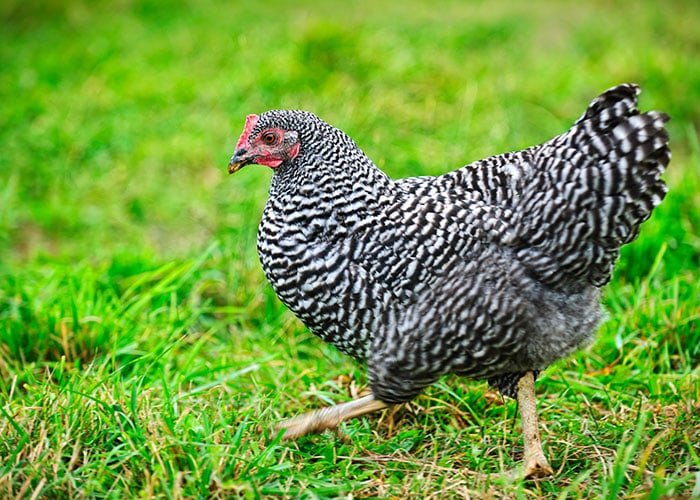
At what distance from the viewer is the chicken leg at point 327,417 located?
3.33 m

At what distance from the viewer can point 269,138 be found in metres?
3.33

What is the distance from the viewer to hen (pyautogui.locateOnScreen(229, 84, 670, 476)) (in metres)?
3.05

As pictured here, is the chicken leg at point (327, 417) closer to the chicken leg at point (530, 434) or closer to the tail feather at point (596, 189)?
the chicken leg at point (530, 434)

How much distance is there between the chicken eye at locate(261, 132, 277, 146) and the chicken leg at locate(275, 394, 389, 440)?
114cm

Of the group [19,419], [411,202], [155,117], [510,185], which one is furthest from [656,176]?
[155,117]

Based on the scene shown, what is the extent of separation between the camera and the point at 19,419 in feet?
10.1

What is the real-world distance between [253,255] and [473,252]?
194 cm

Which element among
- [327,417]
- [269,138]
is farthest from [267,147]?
[327,417]

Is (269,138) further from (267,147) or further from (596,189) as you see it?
(596,189)

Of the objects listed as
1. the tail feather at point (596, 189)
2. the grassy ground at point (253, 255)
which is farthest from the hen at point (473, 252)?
the grassy ground at point (253, 255)

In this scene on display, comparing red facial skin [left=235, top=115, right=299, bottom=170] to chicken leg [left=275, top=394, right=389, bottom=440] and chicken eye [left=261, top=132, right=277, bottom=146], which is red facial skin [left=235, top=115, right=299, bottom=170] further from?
chicken leg [left=275, top=394, right=389, bottom=440]

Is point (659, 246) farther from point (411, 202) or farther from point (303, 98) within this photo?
point (303, 98)

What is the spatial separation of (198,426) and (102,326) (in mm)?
1089

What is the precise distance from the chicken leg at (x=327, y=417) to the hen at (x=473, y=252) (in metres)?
0.01
